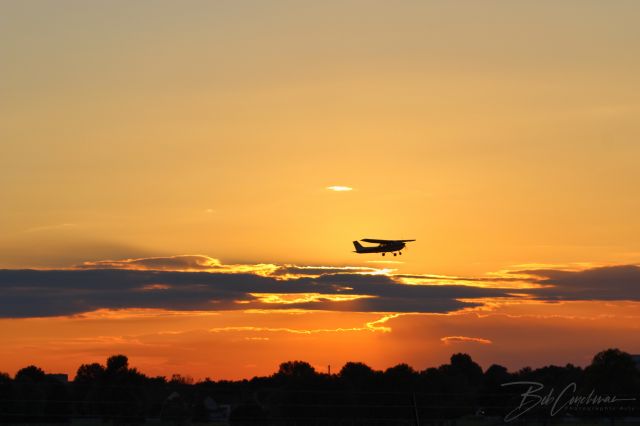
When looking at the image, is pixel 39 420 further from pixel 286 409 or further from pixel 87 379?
pixel 87 379

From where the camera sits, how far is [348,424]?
251ft

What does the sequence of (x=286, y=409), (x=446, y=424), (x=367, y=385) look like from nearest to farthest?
1. (x=446, y=424)
2. (x=286, y=409)
3. (x=367, y=385)

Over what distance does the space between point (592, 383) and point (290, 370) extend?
41.9 m

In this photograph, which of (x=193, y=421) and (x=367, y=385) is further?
(x=367, y=385)

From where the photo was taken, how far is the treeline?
66.9 m

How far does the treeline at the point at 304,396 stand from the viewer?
66.9 meters

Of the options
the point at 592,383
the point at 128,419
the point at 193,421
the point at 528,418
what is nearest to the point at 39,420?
the point at 128,419

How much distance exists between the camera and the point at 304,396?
352ft
